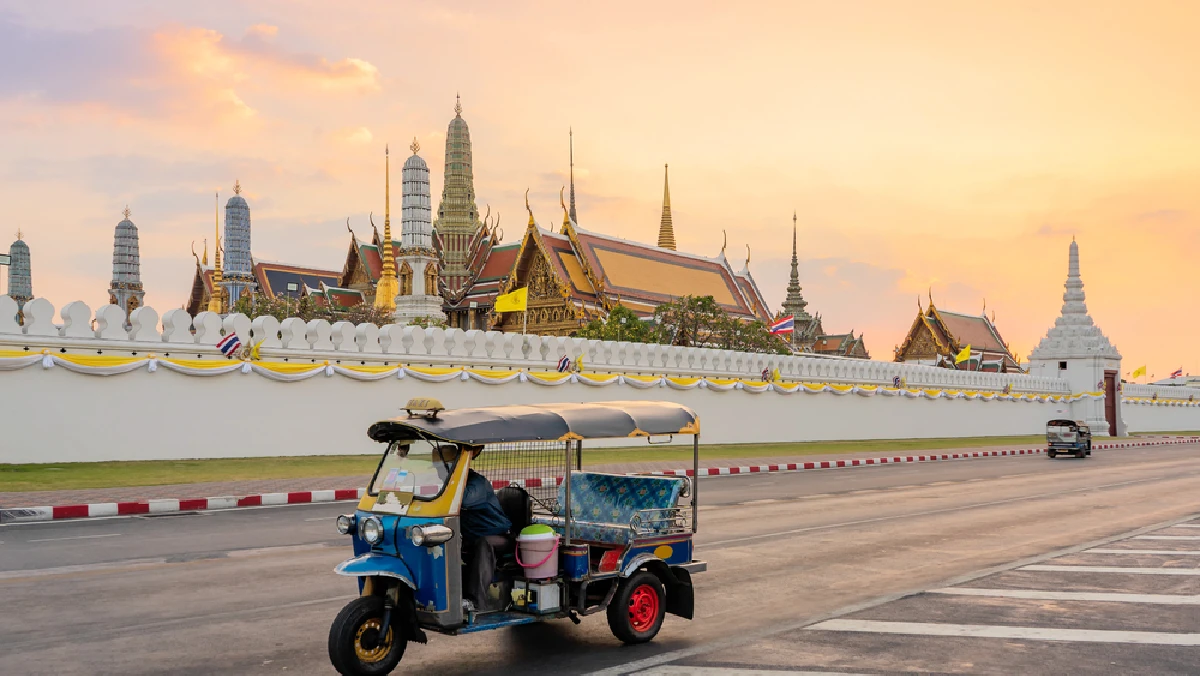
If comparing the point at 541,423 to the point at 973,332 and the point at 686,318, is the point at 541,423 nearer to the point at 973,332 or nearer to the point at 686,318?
the point at 686,318

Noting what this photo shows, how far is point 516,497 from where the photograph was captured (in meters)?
7.05

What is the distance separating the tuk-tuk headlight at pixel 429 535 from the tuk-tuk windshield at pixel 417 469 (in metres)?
0.26

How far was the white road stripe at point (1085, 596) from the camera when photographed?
28.3 feet

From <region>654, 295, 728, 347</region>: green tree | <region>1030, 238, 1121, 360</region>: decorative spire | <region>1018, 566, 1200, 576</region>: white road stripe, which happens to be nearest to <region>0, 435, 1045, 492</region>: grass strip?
<region>1018, 566, 1200, 576</region>: white road stripe

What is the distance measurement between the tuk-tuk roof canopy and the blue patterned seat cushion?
0.46 m

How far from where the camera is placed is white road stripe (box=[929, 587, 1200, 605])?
8617 mm

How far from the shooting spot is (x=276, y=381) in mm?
21531

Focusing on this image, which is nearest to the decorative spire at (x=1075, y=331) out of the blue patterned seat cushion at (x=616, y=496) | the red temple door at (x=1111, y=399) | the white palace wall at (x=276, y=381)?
the red temple door at (x=1111, y=399)

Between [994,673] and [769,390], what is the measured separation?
28.4 metres

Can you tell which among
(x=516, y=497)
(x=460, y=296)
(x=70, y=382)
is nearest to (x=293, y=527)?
(x=516, y=497)

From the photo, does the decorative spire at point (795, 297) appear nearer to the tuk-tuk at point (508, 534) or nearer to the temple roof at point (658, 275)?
the temple roof at point (658, 275)

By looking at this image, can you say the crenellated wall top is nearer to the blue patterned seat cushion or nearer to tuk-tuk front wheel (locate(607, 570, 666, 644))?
the blue patterned seat cushion

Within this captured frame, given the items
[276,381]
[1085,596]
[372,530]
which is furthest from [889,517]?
[276,381]

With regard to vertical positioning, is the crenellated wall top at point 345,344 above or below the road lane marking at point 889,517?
above
